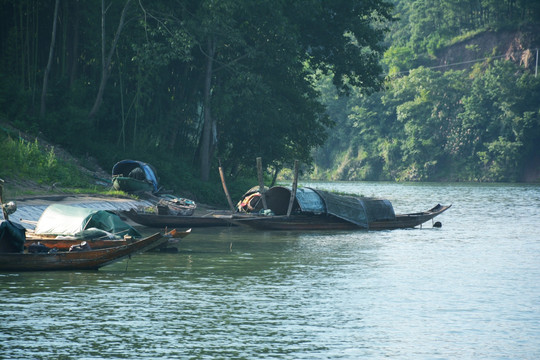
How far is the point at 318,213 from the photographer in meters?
32.1

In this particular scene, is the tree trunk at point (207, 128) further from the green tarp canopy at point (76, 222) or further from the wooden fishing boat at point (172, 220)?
the green tarp canopy at point (76, 222)

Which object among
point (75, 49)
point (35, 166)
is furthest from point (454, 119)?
point (35, 166)

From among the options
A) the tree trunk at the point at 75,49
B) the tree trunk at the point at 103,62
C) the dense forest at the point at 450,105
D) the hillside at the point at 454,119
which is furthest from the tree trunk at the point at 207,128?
the dense forest at the point at 450,105

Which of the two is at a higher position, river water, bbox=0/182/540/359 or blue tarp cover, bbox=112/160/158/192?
blue tarp cover, bbox=112/160/158/192

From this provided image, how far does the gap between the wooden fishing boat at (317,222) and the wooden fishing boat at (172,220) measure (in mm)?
702

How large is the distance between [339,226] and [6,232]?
16580 millimetres

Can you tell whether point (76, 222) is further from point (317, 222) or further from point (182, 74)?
point (182, 74)

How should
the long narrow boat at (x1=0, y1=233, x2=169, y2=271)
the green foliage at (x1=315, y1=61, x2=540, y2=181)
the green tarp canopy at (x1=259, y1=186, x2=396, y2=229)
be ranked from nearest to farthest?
1. the long narrow boat at (x1=0, y1=233, x2=169, y2=271)
2. the green tarp canopy at (x1=259, y1=186, x2=396, y2=229)
3. the green foliage at (x1=315, y1=61, x2=540, y2=181)

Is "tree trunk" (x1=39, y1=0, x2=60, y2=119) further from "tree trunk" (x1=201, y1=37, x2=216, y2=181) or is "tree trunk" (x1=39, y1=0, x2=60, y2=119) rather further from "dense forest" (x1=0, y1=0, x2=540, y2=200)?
"tree trunk" (x1=201, y1=37, x2=216, y2=181)

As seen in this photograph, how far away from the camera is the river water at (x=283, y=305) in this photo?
12.5 m

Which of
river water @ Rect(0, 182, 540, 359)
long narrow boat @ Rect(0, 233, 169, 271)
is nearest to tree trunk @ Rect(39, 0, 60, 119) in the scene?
river water @ Rect(0, 182, 540, 359)

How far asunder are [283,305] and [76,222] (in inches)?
313

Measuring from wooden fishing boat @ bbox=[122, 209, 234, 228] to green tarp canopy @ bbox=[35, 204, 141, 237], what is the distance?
6.05 metres

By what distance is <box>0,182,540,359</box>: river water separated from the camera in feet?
41.0
